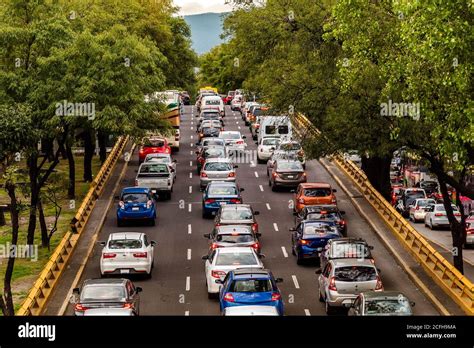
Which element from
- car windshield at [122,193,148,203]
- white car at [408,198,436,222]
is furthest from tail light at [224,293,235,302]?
white car at [408,198,436,222]

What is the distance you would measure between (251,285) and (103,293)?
3784mm

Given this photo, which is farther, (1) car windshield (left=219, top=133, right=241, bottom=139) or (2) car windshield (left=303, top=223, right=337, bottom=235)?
(1) car windshield (left=219, top=133, right=241, bottom=139)

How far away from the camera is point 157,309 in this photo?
95.9 feet

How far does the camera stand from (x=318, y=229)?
34.6 m

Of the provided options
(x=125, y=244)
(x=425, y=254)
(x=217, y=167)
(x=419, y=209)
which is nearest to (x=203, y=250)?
(x=125, y=244)

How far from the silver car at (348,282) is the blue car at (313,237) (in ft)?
20.5

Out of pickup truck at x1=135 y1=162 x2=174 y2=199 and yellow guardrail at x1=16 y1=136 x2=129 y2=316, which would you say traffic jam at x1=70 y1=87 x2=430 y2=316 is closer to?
pickup truck at x1=135 y1=162 x2=174 y2=199

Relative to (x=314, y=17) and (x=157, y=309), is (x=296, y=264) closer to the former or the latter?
(x=157, y=309)

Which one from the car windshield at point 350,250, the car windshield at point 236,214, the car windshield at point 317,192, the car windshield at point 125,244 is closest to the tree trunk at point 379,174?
the car windshield at point 317,192

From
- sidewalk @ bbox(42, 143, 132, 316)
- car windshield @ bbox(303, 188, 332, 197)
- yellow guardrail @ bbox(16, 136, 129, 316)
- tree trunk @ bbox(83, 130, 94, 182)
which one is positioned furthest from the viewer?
tree trunk @ bbox(83, 130, 94, 182)

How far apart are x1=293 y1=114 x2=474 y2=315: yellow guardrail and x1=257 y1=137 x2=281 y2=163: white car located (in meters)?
9.11

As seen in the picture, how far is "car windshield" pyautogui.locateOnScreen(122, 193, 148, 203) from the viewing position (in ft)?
138
